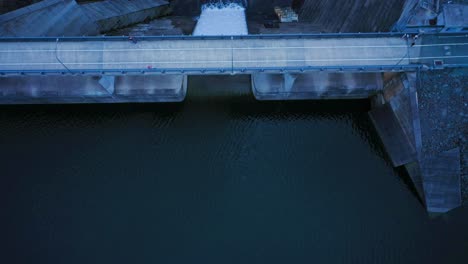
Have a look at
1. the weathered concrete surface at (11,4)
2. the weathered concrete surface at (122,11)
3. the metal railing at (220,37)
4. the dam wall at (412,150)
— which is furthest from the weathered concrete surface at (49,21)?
the dam wall at (412,150)

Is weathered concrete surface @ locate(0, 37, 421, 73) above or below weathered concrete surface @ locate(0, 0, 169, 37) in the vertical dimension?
below

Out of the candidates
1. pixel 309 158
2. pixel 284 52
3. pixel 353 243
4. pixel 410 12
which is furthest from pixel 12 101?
pixel 410 12

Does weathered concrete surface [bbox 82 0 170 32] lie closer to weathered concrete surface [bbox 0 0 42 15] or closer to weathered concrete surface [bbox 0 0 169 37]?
weathered concrete surface [bbox 0 0 169 37]

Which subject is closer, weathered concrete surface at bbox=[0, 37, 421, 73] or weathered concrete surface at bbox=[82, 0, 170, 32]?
weathered concrete surface at bbox=[0, 37, 421, 73]

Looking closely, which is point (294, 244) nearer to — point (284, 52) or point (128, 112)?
point (284, 52)

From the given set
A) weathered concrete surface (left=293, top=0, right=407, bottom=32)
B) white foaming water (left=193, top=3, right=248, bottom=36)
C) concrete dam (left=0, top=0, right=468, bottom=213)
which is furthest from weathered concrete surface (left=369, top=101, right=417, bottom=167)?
white foaming water (left=193, top=3, right=248, bottom=36)

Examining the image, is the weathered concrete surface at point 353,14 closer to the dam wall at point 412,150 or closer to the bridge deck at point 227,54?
the bridge deck at point 227,54

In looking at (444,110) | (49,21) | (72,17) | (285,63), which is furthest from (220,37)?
(444,110)
